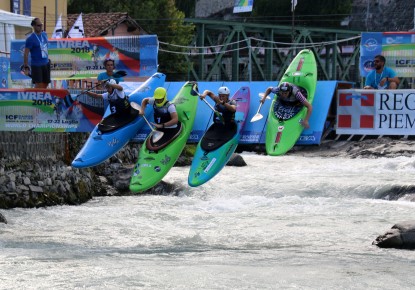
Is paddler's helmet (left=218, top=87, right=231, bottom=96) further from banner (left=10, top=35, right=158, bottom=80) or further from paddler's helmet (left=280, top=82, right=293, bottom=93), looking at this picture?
banner (left=10, top=35, right=158, bottom=80)

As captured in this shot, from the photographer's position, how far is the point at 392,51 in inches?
744

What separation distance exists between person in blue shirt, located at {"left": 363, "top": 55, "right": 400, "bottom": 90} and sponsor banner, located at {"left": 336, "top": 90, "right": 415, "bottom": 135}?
50 cm

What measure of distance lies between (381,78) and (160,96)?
3.73 metres

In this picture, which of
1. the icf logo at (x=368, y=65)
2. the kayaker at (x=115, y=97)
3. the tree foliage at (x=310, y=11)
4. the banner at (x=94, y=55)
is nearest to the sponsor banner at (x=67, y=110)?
the kayaker at (x=115, y=97)

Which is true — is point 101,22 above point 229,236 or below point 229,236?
above

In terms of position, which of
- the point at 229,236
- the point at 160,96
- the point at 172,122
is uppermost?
the point at 160,96

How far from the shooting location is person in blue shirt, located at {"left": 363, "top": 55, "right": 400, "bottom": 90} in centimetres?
1520

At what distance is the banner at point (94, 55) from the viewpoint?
719 inches

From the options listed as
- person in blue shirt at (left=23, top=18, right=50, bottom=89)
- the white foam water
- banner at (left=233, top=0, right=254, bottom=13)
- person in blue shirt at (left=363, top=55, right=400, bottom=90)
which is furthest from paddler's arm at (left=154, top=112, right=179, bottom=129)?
banner at (left=233, top=0, right=254, bottom=13)

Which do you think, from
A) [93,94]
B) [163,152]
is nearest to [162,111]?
[163,152]

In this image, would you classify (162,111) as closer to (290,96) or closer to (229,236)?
(290,96)

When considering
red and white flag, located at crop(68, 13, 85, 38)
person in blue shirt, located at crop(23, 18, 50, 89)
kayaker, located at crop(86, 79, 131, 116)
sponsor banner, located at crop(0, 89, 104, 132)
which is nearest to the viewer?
kayaker, located at crop(86, 79, 131, 116)

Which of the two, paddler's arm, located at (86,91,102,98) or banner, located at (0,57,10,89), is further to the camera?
banner, located at (0,57,10,89)

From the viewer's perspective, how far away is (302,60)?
16.2 m
